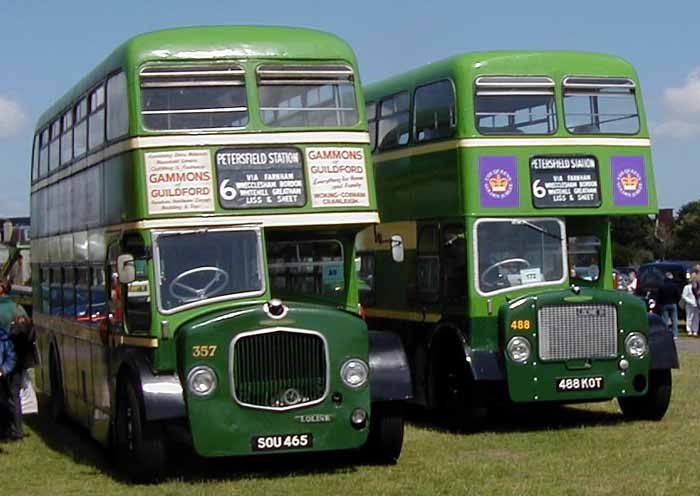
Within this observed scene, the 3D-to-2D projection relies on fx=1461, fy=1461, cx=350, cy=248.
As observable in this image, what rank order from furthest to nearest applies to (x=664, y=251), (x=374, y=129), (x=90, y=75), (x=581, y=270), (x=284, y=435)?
(x=664, y=251), (x=374, y=129), (x=581, y=270), (x=90, y=75), (x=284, y=435)

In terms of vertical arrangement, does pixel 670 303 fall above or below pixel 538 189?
below

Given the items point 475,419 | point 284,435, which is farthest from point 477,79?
point 284,435

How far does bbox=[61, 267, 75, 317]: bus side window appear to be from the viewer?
57.1 ft

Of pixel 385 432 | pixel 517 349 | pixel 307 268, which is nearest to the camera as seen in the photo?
pixel 385 432

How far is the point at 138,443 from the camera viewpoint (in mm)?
12688

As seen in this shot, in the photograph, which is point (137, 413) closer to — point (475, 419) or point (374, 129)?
point (475, 419)

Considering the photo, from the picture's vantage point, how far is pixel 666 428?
52.3 feet

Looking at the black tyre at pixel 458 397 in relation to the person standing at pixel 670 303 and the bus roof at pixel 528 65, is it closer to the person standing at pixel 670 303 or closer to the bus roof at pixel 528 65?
the bus roof at pixel 528 65

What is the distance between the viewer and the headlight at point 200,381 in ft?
40.5

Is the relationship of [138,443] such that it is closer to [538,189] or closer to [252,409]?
[252,409]

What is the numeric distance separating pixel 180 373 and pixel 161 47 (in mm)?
2964

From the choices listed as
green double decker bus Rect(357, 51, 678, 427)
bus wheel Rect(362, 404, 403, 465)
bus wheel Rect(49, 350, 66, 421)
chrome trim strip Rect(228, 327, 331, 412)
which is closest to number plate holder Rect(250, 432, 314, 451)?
chrome trim strip Rect(228, 327, 331, 412)

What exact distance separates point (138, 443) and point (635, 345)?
5979 mm

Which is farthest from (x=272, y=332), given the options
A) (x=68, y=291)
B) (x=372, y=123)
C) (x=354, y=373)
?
(x=372, y=123)
